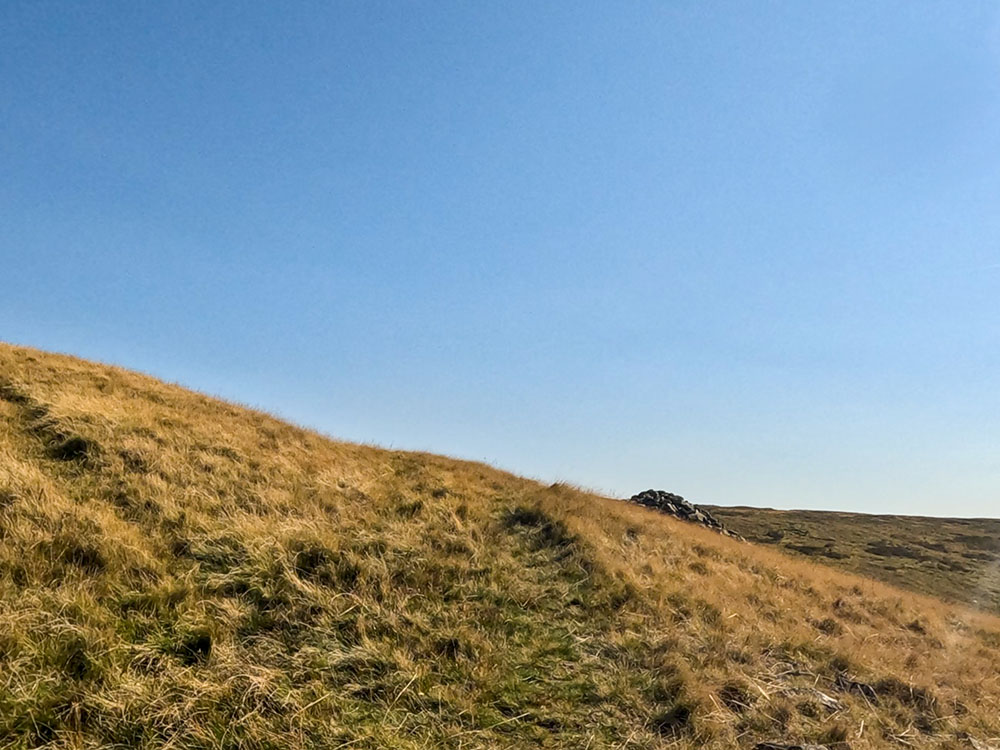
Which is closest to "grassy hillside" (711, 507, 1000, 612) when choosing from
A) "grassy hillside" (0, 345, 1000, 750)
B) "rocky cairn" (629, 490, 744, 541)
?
"rocky cairn" (629, 490, 744, 541)

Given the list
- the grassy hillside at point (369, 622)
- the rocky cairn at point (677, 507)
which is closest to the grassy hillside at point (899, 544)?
the rocky cairn at point (677, 507)

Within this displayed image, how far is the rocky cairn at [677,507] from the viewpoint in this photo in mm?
29984

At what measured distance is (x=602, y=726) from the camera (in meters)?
7.32

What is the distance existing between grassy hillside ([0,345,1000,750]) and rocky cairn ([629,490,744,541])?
14288mm

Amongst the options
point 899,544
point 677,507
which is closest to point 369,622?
point 677,507

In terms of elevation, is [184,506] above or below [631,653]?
above

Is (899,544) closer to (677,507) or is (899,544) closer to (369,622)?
(677,507)

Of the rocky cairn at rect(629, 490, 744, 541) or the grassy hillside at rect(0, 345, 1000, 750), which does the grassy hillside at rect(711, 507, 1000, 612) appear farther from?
the grassy hillside at rect(0, 345, 1000, 750)

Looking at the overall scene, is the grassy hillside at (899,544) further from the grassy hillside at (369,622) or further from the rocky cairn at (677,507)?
the grassy hillside at (369,622)

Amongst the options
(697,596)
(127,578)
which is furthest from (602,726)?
(127,578)

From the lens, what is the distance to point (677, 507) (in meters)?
31.7

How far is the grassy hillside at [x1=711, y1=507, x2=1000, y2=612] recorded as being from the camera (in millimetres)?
31172

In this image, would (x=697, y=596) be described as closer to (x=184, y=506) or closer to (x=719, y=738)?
(x=719, y=738)

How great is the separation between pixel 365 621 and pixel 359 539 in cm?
244
